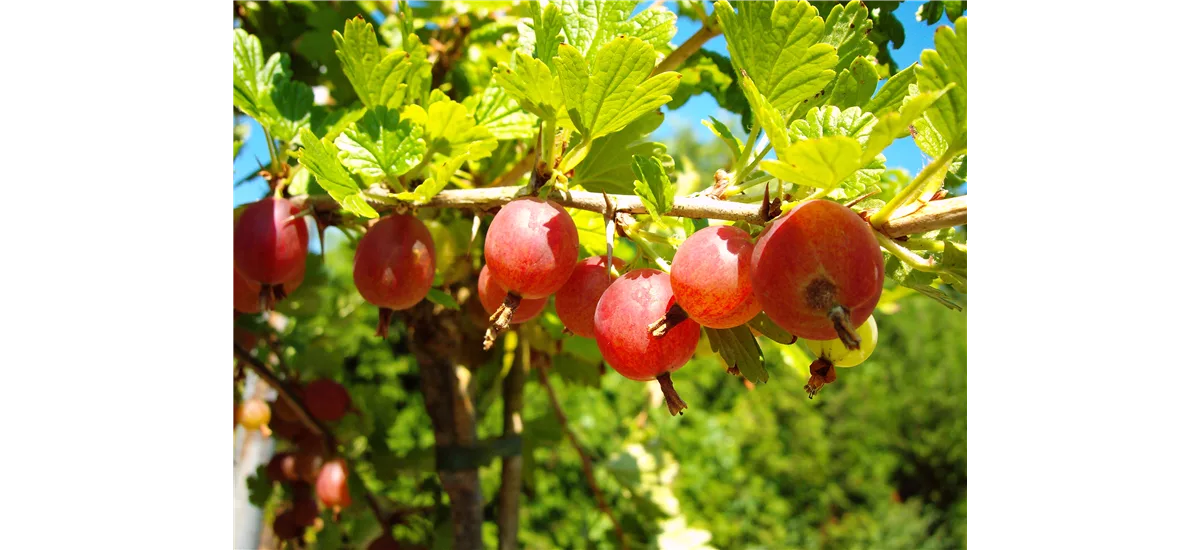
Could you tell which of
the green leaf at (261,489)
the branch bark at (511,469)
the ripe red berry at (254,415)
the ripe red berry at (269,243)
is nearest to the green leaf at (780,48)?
the ripe red berry at (269,243)

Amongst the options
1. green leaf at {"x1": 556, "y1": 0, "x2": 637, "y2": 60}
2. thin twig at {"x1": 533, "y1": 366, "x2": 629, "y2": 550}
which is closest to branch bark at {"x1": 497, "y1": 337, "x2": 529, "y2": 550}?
thin twig at {"x1": 533, "y1": 366, "x2": 629, "y2": 550}

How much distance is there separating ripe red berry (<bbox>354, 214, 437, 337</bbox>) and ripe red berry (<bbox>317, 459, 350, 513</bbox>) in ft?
1.49

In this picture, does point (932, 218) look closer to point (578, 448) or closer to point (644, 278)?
point (644, 278)

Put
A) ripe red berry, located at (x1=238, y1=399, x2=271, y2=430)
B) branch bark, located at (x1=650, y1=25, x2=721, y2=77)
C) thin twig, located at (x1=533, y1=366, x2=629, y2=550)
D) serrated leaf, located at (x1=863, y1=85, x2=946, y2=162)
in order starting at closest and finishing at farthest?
1. serrated leaf, located at (x1=863, y1=85, x2=946, y2=162)
2. branch bark, located at (x1=650, y1=25, x2=721, y2=77)
3. ripe red berry, located at (x1=238, y1=399, x2=271, y2=430)
4. thin twig, located at (x1=533, y1=366, x2=629, y2=550)

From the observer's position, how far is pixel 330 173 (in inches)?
17.2

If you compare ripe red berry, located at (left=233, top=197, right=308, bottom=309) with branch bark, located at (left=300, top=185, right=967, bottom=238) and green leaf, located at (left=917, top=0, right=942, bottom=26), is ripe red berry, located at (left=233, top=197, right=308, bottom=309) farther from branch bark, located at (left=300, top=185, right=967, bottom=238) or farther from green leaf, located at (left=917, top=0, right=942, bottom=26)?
green leaf, located at (left=917, top=0, right=942, bottom=26)

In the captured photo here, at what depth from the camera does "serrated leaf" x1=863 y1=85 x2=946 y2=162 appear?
0.28 meters

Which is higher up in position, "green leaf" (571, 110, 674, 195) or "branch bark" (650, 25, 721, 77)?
"branch bark" (650, 25, 721, 77)

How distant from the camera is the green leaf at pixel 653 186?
1.24ft

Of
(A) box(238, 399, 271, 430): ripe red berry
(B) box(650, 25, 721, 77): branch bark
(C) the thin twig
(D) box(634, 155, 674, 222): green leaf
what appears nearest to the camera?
(D) box(634, 155, 674, 222): green leaf

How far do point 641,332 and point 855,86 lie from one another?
0.19 metres
